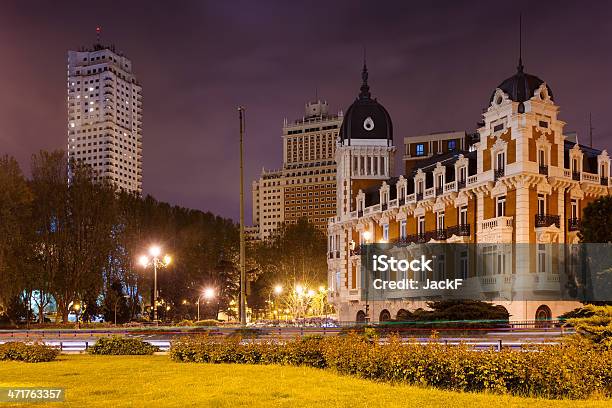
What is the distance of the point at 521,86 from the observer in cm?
4212

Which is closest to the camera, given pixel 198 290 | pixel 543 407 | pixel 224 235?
pixel 543 407

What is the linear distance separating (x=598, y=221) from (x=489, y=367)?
24560 mm

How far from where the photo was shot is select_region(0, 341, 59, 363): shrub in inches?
990

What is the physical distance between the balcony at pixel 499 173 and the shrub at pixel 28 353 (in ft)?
97.5

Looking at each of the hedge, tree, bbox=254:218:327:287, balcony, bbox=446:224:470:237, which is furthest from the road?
tree, bbox=254:218:327:287

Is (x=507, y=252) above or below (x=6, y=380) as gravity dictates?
above

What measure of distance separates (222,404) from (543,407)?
23.6ft

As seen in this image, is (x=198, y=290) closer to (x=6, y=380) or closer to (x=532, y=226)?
(x=532, y=226)

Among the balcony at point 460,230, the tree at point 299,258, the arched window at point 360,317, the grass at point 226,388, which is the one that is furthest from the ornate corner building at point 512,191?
the tree at point 299,258

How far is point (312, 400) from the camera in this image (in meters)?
14.9

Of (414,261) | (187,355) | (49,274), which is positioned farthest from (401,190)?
(187,355)

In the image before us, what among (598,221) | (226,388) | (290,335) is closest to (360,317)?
(290,335)

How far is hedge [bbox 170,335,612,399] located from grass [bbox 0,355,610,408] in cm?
54

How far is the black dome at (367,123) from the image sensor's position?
68.9m
